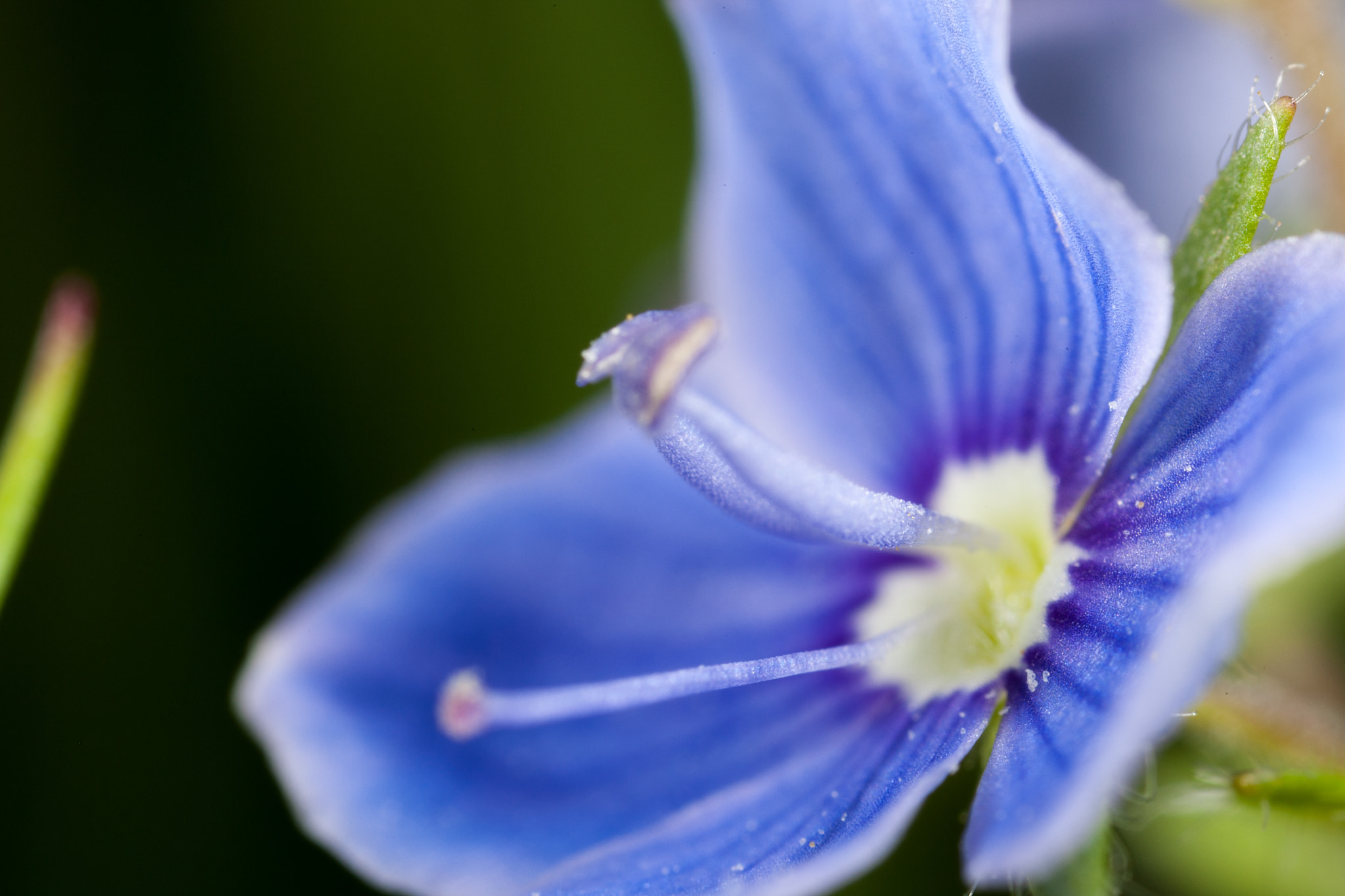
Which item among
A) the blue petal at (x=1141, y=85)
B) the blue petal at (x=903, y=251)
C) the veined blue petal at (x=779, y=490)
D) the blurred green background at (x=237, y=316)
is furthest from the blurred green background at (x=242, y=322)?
the veined blue petal at (x=779, y=490)

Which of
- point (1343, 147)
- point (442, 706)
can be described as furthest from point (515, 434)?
point (1343, 147)

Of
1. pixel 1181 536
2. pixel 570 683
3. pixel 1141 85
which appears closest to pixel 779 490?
pixel 1181 536

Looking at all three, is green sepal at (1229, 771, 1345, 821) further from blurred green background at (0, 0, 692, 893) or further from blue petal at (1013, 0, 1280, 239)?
blurred green background at (0, 0, 692, 893)

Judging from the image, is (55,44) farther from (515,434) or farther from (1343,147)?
(1343,147)

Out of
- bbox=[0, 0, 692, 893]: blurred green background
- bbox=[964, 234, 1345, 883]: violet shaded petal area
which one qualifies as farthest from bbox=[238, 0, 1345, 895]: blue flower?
bbox=[0, 0, 692, 893]: blurred green background

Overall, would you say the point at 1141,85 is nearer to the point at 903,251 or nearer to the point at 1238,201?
the point at 903,251

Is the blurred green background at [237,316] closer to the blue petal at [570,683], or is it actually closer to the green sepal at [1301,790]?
the blue petal at [570,683]
